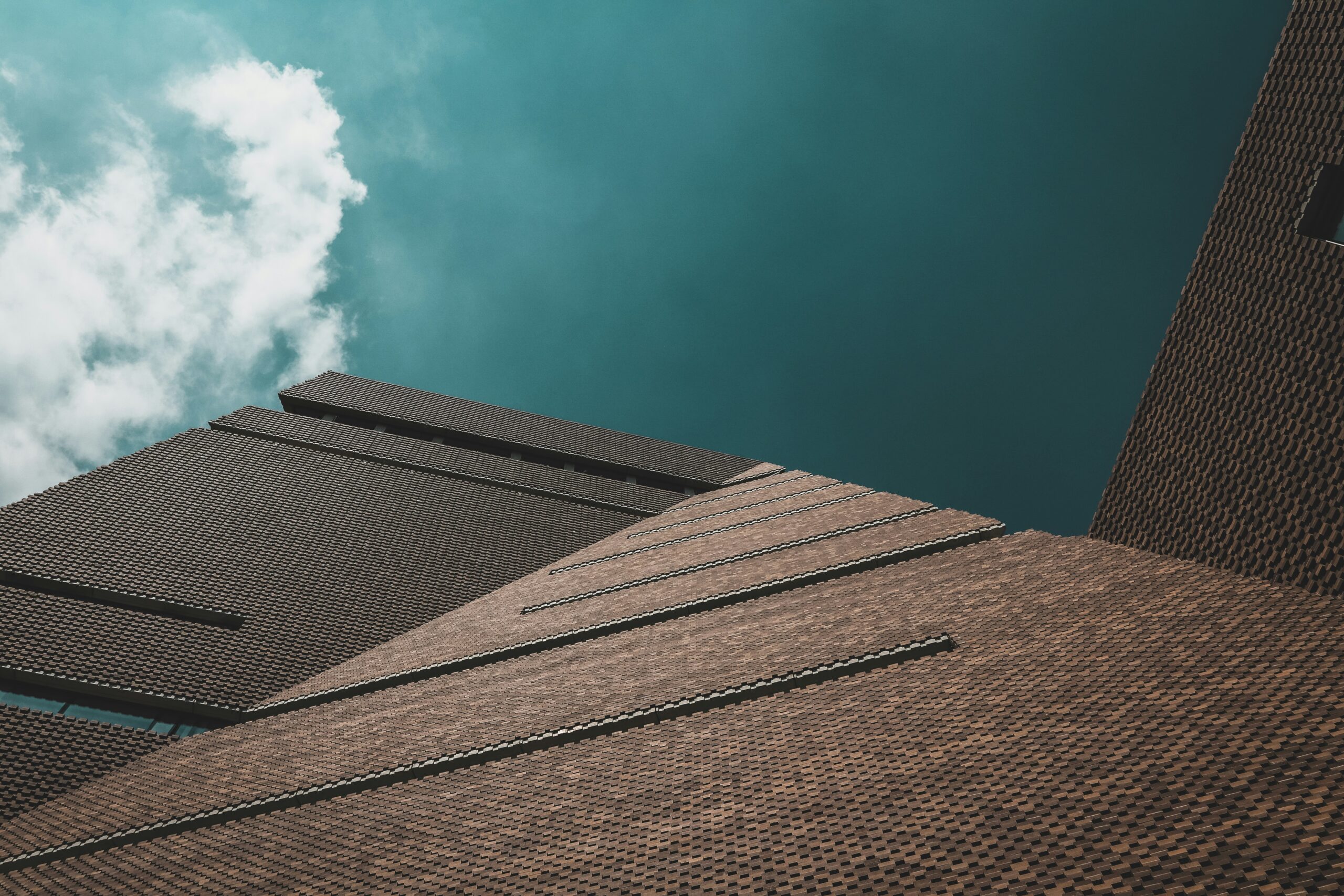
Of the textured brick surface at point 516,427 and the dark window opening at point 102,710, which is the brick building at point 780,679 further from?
the textured brick surface at point 516,427

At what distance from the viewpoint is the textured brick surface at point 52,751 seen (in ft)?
25.6

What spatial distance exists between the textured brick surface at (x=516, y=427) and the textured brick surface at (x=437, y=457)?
1151 mm

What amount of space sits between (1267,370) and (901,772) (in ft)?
18.7

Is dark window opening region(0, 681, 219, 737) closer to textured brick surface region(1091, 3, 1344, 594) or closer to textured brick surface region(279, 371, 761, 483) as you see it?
textured brick surface region(1091, 3, 1344, 594)

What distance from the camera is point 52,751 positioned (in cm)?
823

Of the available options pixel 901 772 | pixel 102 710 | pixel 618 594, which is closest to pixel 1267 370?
pixel 901 772

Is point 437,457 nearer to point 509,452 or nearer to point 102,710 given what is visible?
point 509,452

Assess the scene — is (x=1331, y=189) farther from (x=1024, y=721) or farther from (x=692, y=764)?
(x=692, y=764)

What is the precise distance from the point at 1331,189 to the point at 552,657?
31.7 ft

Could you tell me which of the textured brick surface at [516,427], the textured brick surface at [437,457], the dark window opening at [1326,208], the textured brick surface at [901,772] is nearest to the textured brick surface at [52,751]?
the textured brick surface at [901,772]

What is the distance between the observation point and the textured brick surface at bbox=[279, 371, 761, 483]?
20797mm

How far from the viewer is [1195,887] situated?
3404 millimetres

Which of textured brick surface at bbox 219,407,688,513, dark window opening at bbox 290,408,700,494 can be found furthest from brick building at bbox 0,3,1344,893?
dark window opening at bbox 290,408,700,494

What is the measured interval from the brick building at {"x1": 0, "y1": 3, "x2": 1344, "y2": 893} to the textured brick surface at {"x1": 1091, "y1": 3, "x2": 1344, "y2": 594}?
0.12 feet
